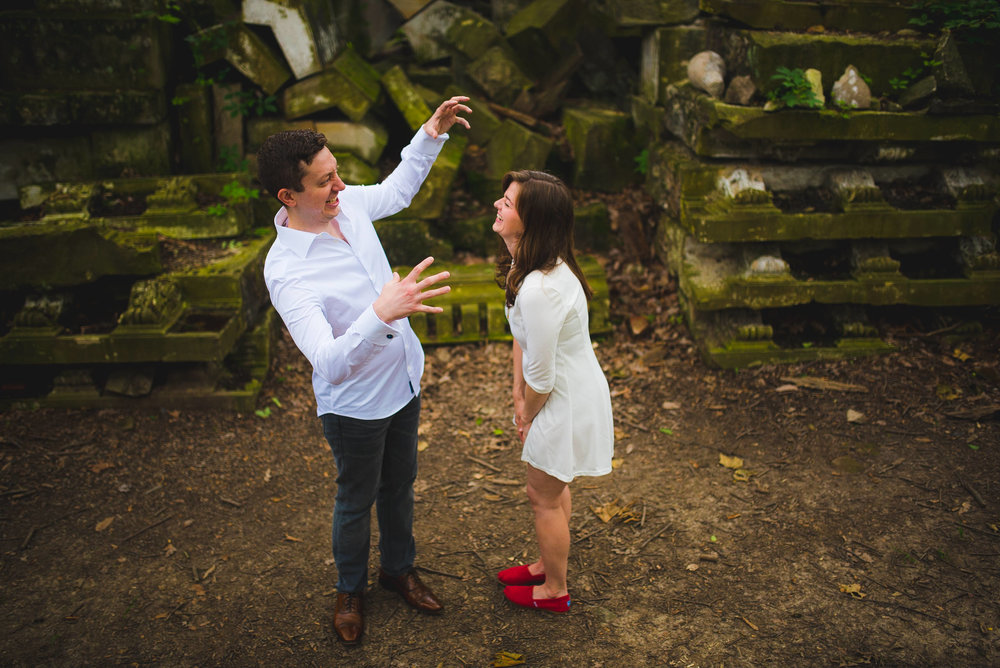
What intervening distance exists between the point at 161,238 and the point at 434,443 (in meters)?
2.78

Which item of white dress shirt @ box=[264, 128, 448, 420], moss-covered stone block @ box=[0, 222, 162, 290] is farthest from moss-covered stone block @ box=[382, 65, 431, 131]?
white dress shirt @ box=[264, 128, 448, 420]

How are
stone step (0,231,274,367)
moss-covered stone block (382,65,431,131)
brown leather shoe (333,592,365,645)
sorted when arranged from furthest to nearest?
1. moss-covered stone block (382,65,431,131)
2. stone step (0,231,274,367)
3. brown leather shoe (333,592,365,645)

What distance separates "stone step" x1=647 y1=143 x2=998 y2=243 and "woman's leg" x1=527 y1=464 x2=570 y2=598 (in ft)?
9.19

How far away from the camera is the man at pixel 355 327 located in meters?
2.63

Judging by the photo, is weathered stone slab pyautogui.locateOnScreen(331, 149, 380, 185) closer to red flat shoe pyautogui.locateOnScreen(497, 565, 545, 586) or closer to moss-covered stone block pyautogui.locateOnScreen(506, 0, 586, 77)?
moss-covered stone block pyautogui.locateOnScreen(506, 0, 586, 77)

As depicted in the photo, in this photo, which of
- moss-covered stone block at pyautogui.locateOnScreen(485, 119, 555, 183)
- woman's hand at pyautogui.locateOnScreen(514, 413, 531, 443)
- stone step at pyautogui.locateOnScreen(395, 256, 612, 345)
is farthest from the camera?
moss-covered stone block at pyautogui.locateOnScreen(485, 119, 555, 183)

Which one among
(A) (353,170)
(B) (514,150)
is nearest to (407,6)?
(B) (514,150)

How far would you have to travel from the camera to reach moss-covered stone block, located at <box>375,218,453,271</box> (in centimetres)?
628

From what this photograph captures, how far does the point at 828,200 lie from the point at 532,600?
3.98m

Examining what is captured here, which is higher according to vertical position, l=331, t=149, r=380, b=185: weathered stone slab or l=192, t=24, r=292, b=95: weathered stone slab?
l=192, t=24, r=292, b=95: weathered stone slab

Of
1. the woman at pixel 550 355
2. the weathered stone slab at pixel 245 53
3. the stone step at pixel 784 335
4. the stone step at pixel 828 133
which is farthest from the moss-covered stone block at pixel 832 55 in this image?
the weathered stone slab at pixel 245 53

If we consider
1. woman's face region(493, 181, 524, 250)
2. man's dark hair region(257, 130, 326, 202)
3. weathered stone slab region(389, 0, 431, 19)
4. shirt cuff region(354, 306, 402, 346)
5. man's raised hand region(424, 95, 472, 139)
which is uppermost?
weathered stone slab region(389, 0, 431, 19)

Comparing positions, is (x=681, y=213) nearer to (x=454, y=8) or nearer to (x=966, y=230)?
(x=966, y=230)

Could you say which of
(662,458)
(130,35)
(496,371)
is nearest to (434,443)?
(496,371)
